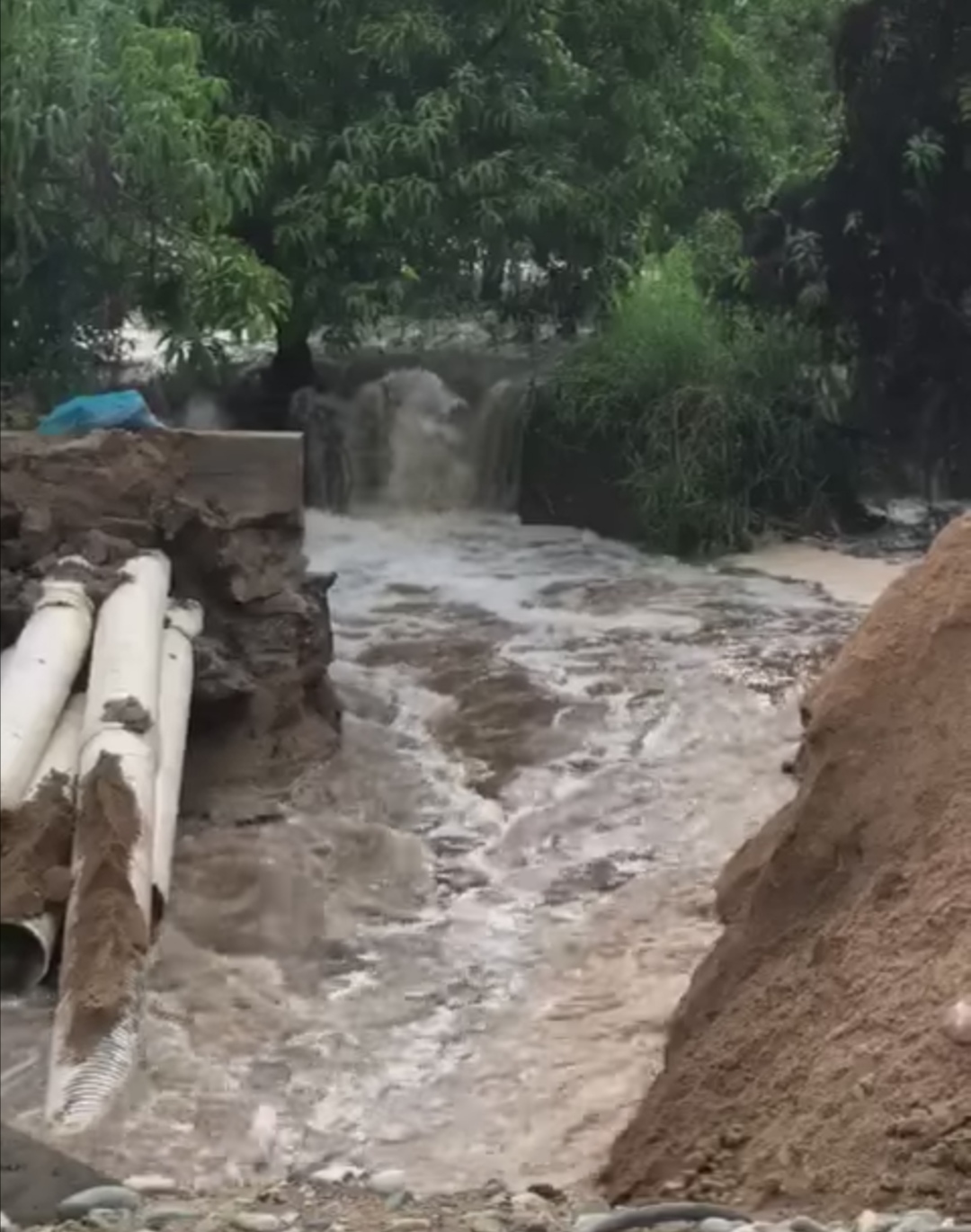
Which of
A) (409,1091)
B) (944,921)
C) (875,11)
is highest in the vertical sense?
(875,11)

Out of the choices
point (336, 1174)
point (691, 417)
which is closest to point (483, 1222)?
point (336, 1174)

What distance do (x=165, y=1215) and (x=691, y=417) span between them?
7.50m

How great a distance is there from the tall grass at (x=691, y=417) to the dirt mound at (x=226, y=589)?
11.3 ft

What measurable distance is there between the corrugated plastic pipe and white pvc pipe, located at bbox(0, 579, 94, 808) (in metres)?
0.07

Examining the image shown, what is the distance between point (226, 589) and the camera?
571cm

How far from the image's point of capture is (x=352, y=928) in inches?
178

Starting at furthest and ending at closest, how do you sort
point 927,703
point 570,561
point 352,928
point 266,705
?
point 570,561, point 266,705, point 352,928, point 927,703

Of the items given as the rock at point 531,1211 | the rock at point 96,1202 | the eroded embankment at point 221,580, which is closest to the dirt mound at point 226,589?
the eroded embankment at point 221,580

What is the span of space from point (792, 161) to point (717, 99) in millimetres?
942

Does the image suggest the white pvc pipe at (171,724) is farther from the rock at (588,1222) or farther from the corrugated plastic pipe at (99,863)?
the rock at (588,1222)

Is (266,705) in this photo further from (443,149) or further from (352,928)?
(443,149)

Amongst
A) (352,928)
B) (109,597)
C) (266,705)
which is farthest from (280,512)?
(352,928)

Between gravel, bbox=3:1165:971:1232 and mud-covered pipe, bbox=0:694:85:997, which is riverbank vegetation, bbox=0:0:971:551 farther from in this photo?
gravel, bbox=3:1165:971:1232

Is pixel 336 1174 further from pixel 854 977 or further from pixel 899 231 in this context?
pixel 899 231
